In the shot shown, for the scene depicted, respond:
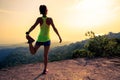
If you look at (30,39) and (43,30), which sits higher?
(43,30)

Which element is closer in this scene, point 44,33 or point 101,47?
point 44,33

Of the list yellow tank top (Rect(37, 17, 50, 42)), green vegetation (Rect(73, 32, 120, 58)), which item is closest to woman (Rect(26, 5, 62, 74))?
yellow tank top (Rect(37, 17, 50, 42))

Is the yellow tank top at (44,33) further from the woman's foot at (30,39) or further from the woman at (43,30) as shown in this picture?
the woman's foot at (30,39)

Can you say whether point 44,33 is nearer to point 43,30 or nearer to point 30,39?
point 43,30

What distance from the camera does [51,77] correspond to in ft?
23.9

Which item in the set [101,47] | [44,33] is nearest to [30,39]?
[44,33]

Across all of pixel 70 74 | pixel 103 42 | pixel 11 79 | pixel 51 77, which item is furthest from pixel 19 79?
pixel 103 42

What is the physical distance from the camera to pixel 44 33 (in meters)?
6.96

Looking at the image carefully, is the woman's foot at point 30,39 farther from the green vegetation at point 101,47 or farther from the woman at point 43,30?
the green vegetation at point 101,47

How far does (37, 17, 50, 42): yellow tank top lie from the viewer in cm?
691

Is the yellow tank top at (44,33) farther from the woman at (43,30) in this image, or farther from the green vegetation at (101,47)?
the green vegetation at (101,47)

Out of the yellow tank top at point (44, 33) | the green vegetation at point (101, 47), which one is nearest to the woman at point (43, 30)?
the yellow tank top at point (44, 33)

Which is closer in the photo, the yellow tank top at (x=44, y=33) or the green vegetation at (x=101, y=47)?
the yellow tank top at (x=44, y=33)

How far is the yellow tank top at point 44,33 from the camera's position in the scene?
22.7 ft
